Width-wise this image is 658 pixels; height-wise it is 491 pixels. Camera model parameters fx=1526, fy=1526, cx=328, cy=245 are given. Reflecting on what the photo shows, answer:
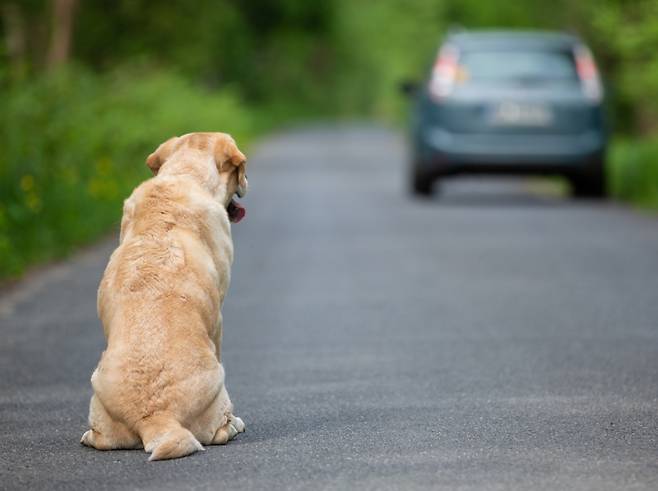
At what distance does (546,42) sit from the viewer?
61.4ft

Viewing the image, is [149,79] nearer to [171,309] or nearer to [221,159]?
[221,159]

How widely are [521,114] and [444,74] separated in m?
1.08

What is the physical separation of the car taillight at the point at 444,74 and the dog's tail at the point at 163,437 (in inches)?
522

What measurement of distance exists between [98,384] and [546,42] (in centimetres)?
1415

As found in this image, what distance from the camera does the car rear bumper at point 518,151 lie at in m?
17.9

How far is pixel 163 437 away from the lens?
5.18 metres

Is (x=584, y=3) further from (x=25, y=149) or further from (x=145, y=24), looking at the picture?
(x=25, y=149)

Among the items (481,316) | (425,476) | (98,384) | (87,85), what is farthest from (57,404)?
(87,85)

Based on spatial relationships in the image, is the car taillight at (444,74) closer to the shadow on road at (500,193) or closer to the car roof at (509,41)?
the car roof at (509,41)

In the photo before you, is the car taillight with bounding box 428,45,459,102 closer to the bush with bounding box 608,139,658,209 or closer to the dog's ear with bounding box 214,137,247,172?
the bush with bounding box 608,139,658,209

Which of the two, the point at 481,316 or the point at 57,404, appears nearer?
the point at 57,404

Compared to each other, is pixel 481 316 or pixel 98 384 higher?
pixel 98 384

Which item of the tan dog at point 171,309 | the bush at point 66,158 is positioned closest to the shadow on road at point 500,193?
the bush at point 66,158

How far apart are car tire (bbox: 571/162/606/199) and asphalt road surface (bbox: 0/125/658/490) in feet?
6.83
